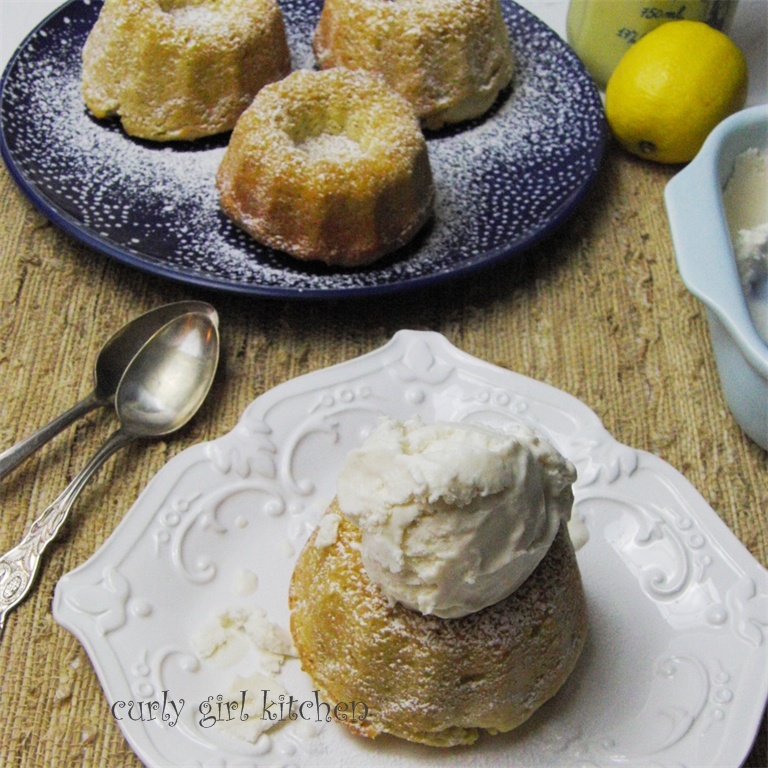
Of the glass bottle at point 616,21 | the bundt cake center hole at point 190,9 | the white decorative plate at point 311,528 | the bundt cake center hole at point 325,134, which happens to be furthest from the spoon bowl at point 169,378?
the glass bottle at point 616,21

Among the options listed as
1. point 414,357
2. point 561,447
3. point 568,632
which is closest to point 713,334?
point 561,447

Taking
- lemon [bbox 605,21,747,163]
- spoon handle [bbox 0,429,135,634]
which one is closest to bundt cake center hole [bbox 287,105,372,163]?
lemon [bbox 605,21,747,163]

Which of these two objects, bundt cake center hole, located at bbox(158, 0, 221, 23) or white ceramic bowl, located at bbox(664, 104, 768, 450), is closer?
white ceramic bowl, located at bbox(664, 104, 768, 450)

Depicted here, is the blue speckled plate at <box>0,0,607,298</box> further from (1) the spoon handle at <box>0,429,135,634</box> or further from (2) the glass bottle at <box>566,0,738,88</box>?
(1) the spoon handle at <box>0,429,135,634</box>

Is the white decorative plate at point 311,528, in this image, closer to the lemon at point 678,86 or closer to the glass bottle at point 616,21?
the lemon at point 678,86

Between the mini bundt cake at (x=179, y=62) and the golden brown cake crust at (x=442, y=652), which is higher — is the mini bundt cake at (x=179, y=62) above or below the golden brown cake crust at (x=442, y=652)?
above

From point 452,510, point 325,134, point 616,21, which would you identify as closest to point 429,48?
point 325,134
